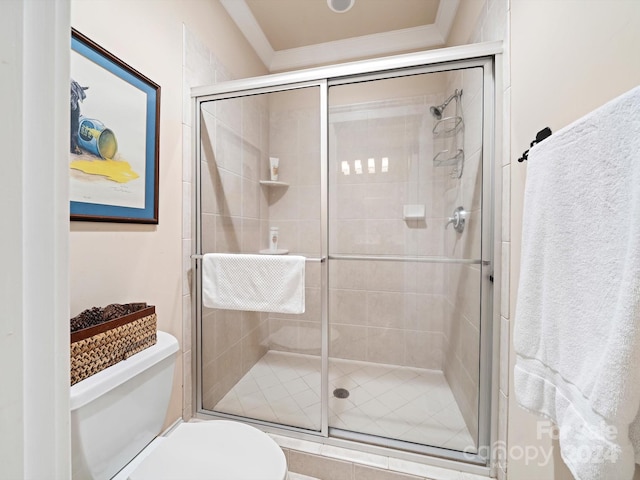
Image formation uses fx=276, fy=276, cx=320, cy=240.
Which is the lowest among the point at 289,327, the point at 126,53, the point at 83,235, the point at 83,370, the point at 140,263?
the point at 289,327

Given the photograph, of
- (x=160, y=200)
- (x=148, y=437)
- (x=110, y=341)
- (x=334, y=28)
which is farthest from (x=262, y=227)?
(x=334, y=28)

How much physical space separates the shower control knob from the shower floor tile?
785 mm

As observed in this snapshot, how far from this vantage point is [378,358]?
1587mm

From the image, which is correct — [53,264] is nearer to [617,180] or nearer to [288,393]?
[617,180]

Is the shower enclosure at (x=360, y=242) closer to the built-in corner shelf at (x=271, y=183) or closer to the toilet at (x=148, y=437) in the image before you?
the built-in corner shelf at (x=271, y=183)

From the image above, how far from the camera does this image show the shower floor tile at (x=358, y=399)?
1269 mm

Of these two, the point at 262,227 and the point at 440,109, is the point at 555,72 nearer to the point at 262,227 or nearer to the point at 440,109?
the point at 440,109

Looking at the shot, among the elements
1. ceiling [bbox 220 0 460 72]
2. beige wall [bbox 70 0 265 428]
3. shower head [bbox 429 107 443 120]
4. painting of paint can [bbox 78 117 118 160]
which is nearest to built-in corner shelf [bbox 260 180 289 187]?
beige wall [bbox 70 0 265 428]

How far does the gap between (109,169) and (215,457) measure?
3.33ft

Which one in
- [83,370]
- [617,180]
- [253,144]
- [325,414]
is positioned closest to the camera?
[617,180]

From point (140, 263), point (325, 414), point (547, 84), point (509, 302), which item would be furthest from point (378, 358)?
point (547, 84)

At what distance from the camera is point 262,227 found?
1592mm

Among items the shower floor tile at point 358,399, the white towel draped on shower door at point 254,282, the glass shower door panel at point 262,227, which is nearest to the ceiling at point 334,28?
the glass shower door panel at point 262,227

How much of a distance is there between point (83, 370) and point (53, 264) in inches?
28.7
